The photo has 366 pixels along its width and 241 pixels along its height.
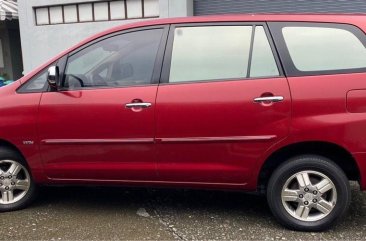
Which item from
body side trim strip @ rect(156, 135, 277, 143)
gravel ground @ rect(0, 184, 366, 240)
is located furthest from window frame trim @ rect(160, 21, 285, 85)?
gravel ground @ rect(0, 184, 366, 240)

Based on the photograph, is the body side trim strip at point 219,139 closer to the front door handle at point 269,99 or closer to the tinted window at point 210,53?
the front door handle at point 269,99

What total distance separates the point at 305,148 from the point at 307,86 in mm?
507

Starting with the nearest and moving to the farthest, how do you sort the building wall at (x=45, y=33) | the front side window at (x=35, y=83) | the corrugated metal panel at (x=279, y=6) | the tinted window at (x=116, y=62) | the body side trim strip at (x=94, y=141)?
1. the body side trim strip at (x=94, y=141)
2. the tinted window at (x=116, y=62)
3. the front side window at (x=35, y=83)
4. the corrugated metal panel at (x=279, y=6)
5. the building wall at (x=45, y=33)

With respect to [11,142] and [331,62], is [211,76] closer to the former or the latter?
[331,62]

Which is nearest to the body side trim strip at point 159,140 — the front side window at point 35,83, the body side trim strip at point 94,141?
the body side trim strip at point 94,141

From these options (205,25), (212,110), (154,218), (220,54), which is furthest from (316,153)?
(154,218)

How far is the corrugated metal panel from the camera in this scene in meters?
10.2

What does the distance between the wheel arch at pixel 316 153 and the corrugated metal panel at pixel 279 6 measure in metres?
7.77

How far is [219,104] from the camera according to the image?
3350mm

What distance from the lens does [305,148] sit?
341 cm

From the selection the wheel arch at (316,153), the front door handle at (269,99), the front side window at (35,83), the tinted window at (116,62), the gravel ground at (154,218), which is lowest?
the gravel ground at (154,218)

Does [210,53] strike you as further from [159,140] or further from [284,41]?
[159,140]

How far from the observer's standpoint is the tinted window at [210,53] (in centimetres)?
343

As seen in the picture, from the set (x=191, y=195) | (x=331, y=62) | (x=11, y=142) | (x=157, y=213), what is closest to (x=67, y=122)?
(x=11, y=142)
